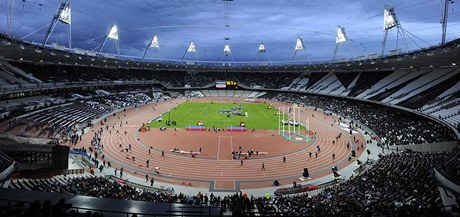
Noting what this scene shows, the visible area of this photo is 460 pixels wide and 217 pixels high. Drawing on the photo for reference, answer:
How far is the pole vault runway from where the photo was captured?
2878 cm

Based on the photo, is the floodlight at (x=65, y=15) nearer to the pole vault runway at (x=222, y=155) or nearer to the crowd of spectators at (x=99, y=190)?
the pole vault runway at (x=222, y=155)

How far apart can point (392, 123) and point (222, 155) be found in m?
27.9

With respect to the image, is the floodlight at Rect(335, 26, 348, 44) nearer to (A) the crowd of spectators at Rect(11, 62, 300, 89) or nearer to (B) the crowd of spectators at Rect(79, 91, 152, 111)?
(A) the crowd of spectators at Rect(11, 62, 300, 89)

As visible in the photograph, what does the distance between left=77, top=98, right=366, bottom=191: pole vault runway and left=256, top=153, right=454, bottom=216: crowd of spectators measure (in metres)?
6.20

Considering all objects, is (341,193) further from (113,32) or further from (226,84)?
(226,84)

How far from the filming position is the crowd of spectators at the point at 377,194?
16.6 m

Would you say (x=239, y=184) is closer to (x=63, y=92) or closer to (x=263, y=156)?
(x=263, y=156)

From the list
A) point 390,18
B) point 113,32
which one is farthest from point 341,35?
point 113,32

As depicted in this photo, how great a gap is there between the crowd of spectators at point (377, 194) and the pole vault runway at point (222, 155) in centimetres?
620

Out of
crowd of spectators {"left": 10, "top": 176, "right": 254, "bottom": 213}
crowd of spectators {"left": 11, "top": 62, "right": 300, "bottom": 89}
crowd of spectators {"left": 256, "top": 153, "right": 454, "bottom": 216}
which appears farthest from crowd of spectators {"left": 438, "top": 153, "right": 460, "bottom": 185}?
crowd of spectators {"left": 11, "top": 62, "right": 300, "bottom": 89}

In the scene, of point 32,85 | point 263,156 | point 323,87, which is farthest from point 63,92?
point 323,87

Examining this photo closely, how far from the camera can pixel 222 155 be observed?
3531cm

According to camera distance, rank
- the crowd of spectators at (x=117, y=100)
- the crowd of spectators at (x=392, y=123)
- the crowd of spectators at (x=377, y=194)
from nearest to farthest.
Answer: the crowd of spectators at (x=377, y=194)
the crowd of spectators at (x=392, y=123)
the crowd of spectators at (x=117, y=100)

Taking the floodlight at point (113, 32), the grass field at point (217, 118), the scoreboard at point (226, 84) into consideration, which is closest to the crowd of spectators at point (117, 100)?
the grass field at point (217, 118)
